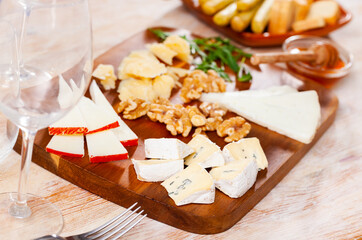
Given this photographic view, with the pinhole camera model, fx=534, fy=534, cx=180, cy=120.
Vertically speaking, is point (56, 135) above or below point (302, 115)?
above

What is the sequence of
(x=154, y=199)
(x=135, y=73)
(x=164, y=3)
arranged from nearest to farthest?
(x=154, y=199)
(x=135, y=73)
(x=164, y=3)

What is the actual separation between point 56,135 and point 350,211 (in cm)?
80

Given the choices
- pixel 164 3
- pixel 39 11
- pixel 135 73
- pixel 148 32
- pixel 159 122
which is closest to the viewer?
pixel 39 11

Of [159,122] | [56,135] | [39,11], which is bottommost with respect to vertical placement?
[159,122]

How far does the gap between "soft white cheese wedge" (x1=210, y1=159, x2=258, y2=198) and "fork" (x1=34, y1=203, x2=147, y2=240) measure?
21 centimetres

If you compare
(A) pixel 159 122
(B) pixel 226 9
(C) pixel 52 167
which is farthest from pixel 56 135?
(B) pixel 226 9

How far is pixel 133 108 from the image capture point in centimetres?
159

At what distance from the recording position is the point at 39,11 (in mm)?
948

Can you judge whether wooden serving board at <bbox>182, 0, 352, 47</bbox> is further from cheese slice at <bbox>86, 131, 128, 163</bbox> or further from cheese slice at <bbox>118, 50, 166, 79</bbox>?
cheese slice at <bbox>86, 131, 128, 163</bbox>

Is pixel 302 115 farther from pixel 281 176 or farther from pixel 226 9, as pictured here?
pixel 226 9

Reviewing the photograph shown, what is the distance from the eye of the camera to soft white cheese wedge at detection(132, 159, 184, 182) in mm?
1316

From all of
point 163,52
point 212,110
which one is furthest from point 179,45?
point 212,110

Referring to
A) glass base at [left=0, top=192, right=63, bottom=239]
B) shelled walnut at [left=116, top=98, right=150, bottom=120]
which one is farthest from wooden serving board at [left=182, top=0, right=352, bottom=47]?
glass base at [left=0, top=192, right=63, bottom=239]

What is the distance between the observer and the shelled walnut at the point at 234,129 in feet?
5.08
